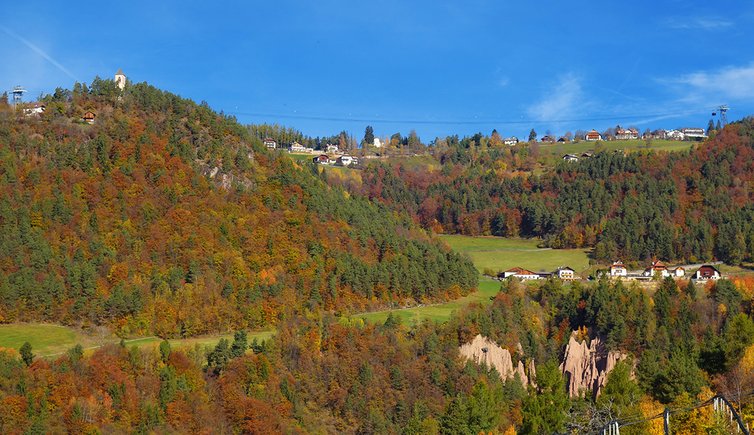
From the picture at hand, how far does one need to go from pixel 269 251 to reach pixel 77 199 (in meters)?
19.7

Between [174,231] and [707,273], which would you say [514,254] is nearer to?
[707,273]

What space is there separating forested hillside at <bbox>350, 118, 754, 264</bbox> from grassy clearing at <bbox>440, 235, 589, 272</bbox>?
2.73m

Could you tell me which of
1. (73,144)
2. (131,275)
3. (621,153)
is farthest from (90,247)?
(621,153)

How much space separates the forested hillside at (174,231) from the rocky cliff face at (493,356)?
15195 mm

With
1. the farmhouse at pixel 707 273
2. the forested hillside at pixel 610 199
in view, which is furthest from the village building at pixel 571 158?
the farmhouse at pixel 707 273

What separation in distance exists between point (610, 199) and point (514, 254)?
19184 millimetres

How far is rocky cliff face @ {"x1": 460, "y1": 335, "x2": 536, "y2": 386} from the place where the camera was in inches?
3396

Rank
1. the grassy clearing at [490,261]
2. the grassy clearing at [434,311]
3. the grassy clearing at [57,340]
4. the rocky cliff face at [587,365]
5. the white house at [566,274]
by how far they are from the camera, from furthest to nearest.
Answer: the white house at [566,274] < the grassy clearing at [490,261] < the grassy clearing at [434,311] < the rocky cliff face at [587,365] < the grassy clearing at [57,340]

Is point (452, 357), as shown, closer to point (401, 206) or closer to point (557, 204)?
point (557, 204)

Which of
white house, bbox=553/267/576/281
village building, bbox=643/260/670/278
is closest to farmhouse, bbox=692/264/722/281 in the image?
village building, bbox=643/260/670/278

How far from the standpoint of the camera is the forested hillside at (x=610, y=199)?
12400cm

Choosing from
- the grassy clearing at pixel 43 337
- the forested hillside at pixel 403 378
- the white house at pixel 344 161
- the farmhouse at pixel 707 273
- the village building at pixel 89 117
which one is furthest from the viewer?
the white house at pixel 344 161

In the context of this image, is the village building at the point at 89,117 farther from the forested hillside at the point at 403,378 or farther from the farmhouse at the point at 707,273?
the farmhouse at the point at 707,273

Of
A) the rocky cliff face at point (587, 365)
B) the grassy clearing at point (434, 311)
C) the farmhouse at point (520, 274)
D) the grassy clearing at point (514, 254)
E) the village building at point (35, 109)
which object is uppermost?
the village building at point (35, 109)
